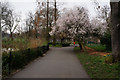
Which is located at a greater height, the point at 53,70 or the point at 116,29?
the point at 116,29

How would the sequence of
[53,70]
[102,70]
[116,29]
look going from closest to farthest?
[102,70] < [53,70] < [116,29]

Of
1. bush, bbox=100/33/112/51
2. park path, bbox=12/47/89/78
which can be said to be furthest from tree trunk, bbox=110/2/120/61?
bush, bbox=100/33/112/51

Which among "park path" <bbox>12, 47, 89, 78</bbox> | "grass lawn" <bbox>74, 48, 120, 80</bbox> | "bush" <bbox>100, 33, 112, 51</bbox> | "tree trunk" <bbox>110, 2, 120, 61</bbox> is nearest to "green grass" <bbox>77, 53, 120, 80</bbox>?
"grass lawn" <bbox>74, 48, 120, 80</bbox>

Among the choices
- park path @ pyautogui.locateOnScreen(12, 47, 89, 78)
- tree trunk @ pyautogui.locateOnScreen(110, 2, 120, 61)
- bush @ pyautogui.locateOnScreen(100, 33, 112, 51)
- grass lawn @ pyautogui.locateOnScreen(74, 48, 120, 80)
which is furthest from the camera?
bush @ pyautogui.locateOnScreen(100, 33, 112, 51)

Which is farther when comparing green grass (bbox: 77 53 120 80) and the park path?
the park path

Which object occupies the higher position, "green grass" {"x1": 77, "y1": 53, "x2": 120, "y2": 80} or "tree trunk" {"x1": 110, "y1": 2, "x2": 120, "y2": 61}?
"tree trunk" {"x1": 110, "y1": 2, "x2": 120, "y2": 61}

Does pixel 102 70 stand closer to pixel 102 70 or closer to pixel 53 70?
pixel 102 70

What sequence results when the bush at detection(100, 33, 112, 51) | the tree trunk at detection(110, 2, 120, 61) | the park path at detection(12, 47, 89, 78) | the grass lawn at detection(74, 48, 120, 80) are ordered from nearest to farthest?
the grass lawn at detection(74, 48, 120, 80) → the park path at detection(12, 47, 89, 78) → the tree trunk at detection(110, 2, 120, 61) → the bush at detection(100, 33, 112, 51)

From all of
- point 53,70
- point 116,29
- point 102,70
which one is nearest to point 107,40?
point 116,29

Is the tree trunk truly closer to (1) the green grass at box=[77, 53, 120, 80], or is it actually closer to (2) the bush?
(1) the green grass at box=[77, 53, 120, 80]

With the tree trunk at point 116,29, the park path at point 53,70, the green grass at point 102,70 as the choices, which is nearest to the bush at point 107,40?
the tree trunk at point 116,29

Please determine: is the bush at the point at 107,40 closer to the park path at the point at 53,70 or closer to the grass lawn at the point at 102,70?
the park path at the point at 53,70

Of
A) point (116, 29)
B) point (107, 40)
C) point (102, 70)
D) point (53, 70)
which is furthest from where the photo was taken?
point (107, 40)

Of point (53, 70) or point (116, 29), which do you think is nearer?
point (53, 70)
